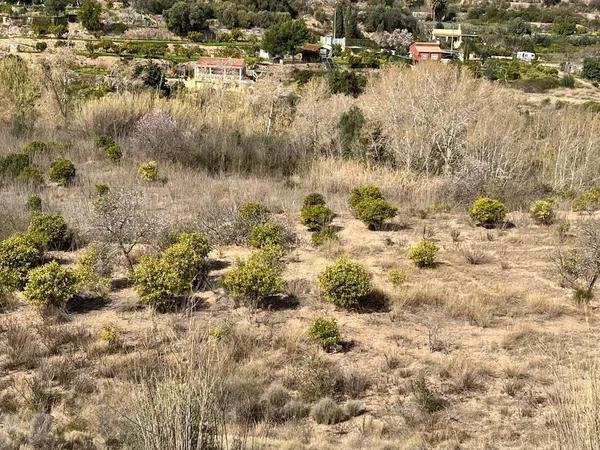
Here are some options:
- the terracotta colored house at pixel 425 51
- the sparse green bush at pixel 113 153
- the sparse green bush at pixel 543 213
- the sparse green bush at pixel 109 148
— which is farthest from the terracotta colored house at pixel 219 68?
the sparse green bush at pixel 543 213

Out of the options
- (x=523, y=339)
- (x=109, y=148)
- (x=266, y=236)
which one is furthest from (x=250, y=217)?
(x=109, y=148)

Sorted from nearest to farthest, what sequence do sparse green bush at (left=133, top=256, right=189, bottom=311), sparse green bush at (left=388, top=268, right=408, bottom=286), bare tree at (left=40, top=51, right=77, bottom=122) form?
sparse green bush at (left=133, top=256, right=189, bottom=311), sparse green bush at (left=388, top=268, right=408, bottom=286), bare tree at (left=40, top=51, right=77, bottom=122)

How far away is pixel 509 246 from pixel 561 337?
10.4 ft

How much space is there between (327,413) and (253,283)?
2323 mm

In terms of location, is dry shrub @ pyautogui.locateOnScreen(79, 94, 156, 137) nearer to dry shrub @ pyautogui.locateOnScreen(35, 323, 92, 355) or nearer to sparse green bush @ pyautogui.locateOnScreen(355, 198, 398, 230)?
sparse green bush @ pyautogui.locateOnScreen(355, 198, 398, 230)

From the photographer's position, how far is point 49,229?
28.8 feet

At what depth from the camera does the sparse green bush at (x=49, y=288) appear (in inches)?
266

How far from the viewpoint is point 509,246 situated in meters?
9.71

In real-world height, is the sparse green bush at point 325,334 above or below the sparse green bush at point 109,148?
below

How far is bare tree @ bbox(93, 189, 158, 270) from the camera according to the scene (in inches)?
324

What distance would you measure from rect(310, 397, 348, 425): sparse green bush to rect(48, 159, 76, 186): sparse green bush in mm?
9169

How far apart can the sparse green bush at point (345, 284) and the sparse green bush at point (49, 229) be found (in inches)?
160

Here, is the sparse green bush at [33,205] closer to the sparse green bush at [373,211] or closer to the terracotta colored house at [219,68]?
the sparse green bush at [373,211]

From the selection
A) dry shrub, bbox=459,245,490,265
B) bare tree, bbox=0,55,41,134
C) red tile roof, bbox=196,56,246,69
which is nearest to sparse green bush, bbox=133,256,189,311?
dry shrub, bbox=459,245,490,265
